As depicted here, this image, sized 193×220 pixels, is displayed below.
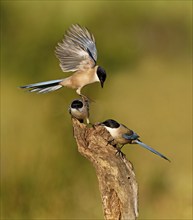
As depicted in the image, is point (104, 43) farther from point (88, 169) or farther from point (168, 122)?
point (88, 169)

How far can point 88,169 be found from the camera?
156 inches

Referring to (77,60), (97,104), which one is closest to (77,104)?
(77,60)

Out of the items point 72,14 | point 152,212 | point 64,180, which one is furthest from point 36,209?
point 72,14

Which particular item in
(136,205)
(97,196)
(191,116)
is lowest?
(191,116)

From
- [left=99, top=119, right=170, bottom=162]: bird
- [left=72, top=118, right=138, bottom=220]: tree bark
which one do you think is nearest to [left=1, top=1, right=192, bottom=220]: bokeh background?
[left=99, top=119, right=170, bottom=162]: bird

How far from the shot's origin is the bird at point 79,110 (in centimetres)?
266

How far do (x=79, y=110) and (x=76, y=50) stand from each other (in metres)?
0.20

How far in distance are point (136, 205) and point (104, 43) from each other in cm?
300

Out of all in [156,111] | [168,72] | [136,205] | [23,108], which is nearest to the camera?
[136,205]

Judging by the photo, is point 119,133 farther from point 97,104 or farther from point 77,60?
point 97,104

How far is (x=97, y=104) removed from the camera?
149 inches

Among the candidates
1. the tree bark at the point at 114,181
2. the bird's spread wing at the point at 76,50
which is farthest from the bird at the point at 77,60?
the tree bark at the point at 114,181

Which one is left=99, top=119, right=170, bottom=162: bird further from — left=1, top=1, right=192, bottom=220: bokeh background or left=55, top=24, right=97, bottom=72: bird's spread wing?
left=1, top=1, right=192, bottom=220: bokeh background

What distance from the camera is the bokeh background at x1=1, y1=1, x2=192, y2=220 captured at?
3826mm
